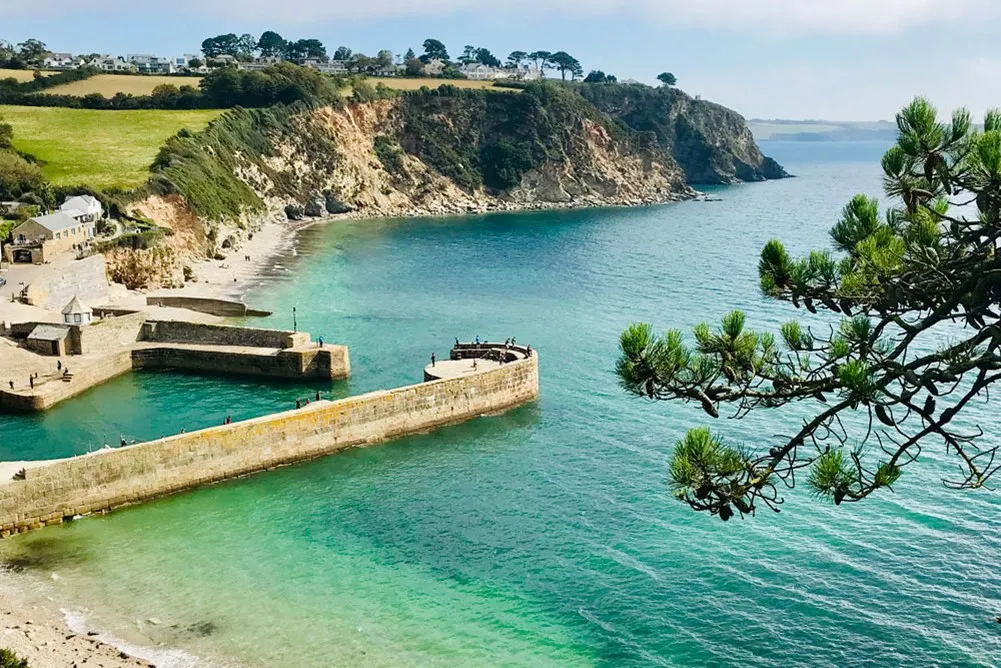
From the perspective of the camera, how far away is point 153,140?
9238 cm

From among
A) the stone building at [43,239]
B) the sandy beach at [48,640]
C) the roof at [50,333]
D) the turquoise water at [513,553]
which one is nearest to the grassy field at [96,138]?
the stone building at [43,239]

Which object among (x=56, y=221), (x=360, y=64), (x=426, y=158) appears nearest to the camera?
(x=56, y=221)

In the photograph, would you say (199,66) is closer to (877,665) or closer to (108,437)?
(108,437)

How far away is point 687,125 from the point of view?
184 metres

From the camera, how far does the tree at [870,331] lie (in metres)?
9.99

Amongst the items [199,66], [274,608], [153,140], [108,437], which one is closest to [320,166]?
[153,140]

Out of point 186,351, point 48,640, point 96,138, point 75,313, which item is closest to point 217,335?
point 186,351

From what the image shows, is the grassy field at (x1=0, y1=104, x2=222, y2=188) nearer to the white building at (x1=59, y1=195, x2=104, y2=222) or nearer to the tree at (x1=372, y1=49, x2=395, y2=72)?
the white building at (x1=59, y1=195, x2=104, y2=222)

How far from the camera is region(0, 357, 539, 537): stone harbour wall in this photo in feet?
91.9

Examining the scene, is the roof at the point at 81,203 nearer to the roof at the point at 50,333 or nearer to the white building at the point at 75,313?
the white building at the point at 75,313

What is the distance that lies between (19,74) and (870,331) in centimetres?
12970

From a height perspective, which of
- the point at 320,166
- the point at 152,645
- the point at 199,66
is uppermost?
the point at 199,66

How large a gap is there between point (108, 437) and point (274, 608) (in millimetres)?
14975

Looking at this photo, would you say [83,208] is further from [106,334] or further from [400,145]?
[400,145]
